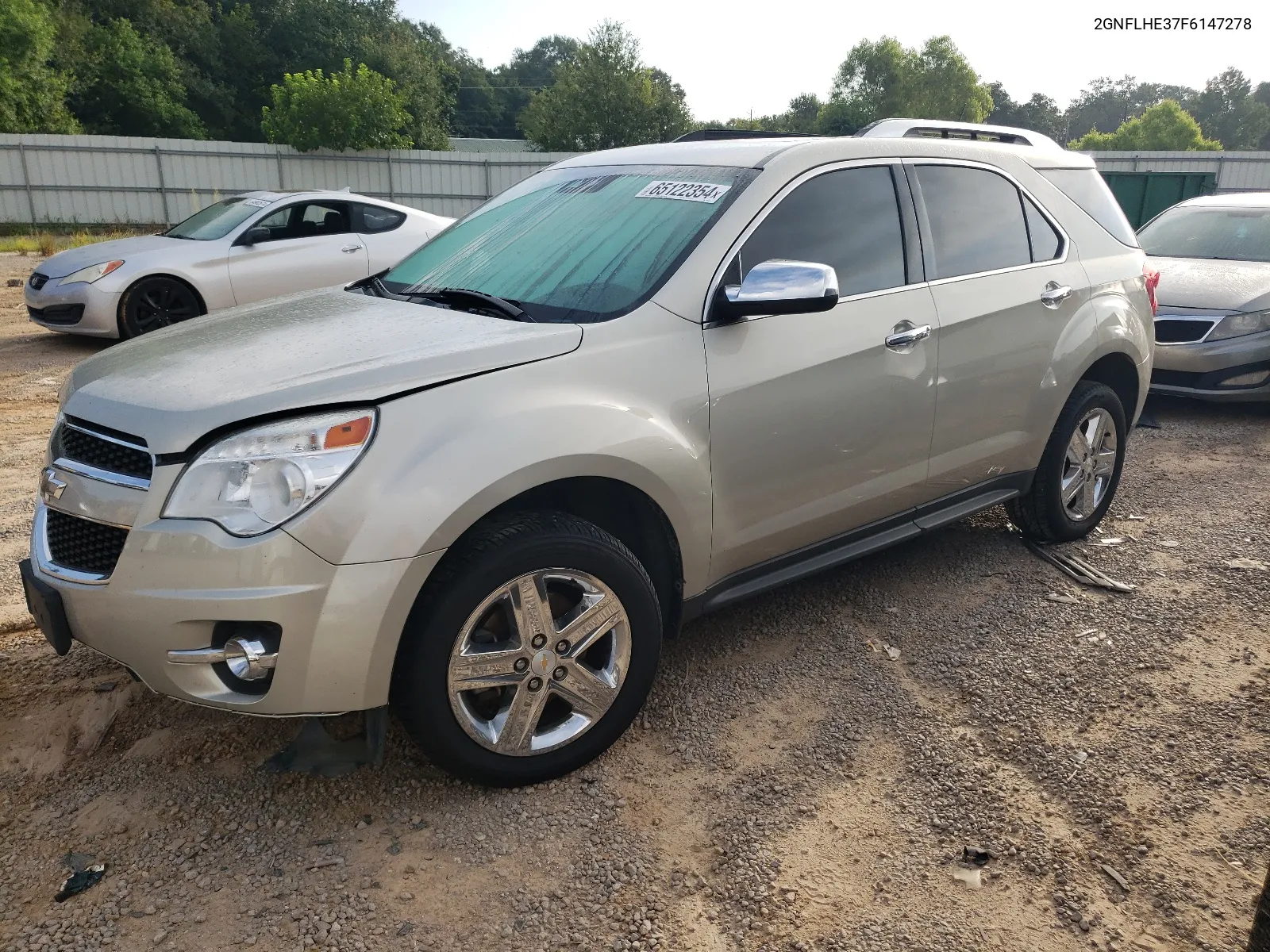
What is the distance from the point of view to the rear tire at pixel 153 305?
347 inches

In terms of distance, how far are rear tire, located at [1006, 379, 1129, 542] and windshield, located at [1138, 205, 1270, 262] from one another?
15.5 ft

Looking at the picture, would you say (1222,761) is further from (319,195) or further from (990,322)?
(319,195)

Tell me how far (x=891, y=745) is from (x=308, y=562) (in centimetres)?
188

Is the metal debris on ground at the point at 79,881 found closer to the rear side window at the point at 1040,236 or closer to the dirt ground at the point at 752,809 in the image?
the dirt ground at the point at 752,809

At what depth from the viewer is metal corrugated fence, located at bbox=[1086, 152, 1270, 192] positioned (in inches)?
996

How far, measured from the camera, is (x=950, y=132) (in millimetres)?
4375

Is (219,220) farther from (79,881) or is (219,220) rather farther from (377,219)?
(79,881)

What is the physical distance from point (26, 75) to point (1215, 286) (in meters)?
35.3

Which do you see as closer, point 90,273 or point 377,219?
point 90,273

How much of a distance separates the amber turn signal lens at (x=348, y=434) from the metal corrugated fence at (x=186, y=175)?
75.2 feet

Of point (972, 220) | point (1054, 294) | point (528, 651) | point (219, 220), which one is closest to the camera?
point (528, 651)

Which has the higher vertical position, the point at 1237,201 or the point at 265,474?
the point at 1237,201

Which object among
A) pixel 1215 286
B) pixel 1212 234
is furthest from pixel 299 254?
pixel 1212 234

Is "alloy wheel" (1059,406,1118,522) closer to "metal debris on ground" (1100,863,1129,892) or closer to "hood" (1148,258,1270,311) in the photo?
"metal debris on ground" (1100,863,1129,892)
